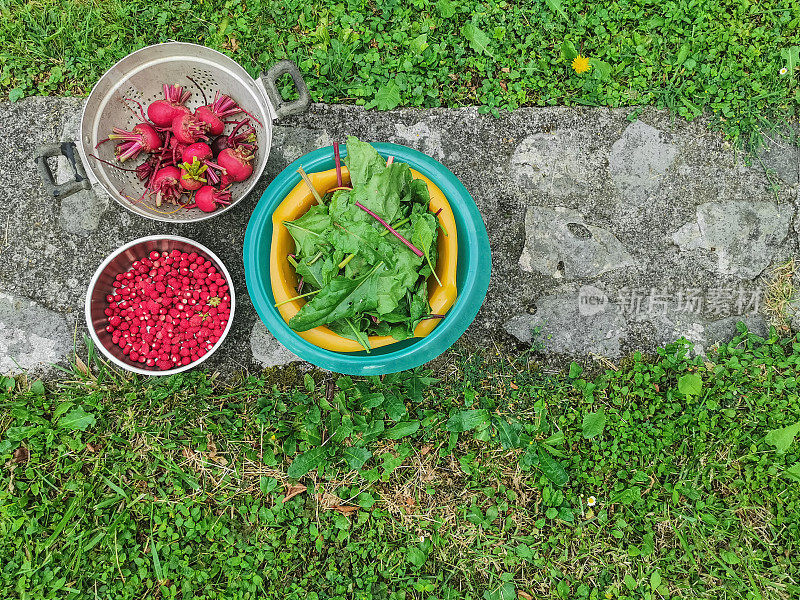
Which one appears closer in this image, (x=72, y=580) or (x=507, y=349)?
(x=72, y=580)

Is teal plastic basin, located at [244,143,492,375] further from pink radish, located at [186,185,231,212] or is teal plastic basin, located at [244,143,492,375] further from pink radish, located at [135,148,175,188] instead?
pink radish, located at [135,148,175,188]

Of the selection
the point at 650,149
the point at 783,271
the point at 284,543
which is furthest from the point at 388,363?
the point at 783,271

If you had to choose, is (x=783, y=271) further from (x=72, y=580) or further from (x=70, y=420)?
(x=72, y=580)

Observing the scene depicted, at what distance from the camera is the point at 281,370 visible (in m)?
2.43

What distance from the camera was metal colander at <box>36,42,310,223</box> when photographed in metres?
2.14

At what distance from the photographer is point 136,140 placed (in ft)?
6.99

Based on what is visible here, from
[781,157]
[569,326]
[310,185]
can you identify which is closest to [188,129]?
[310,185]

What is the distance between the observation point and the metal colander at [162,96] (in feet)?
7.02

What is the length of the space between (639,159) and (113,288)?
235cm

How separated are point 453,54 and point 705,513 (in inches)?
91.1

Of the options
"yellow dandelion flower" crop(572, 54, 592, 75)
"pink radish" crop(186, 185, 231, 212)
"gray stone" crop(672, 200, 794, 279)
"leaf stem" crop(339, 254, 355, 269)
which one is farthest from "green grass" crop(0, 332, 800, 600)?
"yellow dandelion flower" crop(572, 54, 592, 75)

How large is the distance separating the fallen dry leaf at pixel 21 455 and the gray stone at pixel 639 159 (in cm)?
283

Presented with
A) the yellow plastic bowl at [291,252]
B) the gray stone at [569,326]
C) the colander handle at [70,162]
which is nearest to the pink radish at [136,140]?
the colander handle at [70,162]

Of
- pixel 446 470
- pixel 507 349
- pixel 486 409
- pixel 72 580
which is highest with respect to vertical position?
pixel 507 349
